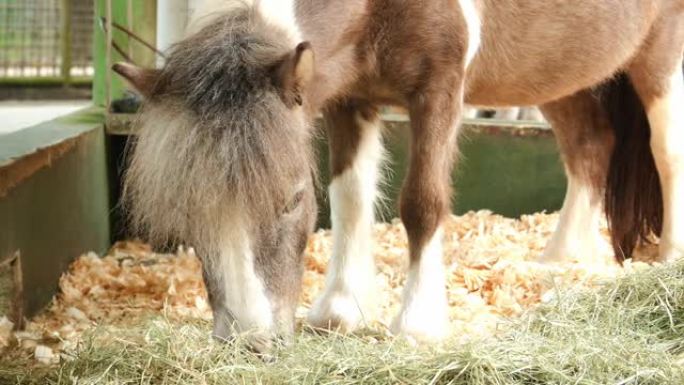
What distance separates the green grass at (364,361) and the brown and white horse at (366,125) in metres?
0.10

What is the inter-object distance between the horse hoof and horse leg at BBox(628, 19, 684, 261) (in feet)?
4.64

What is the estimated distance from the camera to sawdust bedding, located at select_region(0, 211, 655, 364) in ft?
12.4

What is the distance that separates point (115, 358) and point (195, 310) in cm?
107

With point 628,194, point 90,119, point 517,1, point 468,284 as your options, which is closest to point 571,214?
point 628,194

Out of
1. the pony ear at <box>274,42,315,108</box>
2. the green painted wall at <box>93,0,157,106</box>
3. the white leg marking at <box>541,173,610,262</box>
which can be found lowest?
the white leg marking at <box>541,173,610,262</box>

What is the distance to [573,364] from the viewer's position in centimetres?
289

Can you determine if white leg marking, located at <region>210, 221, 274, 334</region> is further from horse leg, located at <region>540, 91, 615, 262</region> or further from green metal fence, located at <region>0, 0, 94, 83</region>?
green metal fence, located at <region>0, 0, 94, 83</region>

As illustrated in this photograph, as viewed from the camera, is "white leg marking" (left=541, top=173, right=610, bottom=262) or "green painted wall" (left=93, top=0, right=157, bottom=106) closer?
"white leg marking" (left=541, top=173, right=610, bottom=262)

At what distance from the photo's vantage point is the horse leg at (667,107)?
4.54 meters

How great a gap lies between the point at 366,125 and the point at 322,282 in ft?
2.40

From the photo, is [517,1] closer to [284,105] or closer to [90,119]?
[284,105]

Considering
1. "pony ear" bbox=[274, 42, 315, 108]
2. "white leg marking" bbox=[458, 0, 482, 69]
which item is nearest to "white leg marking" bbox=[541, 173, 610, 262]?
"white leg marking" bbox=[458, 0, 482, 69]

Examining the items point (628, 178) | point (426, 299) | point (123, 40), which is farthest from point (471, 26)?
point (123, 40)

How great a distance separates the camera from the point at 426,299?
11.8 ft
